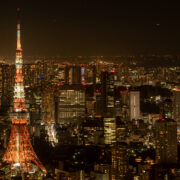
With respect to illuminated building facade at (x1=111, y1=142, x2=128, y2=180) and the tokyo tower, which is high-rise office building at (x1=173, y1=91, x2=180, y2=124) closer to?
illuminated building facade at (x1=111, y1=142, x2=128, y2=180)

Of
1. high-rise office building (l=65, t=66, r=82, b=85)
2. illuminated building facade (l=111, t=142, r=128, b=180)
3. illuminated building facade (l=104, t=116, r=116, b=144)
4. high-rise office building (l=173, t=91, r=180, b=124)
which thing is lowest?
illuminated building facade (l=111, t=142, r=128, b=180)

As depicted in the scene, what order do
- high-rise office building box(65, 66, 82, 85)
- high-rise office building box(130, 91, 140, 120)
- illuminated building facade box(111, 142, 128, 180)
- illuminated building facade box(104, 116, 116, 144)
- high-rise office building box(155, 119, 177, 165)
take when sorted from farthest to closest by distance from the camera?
high-rise office building box(130, 91, 140, 120) < high-rise office building box(65, 66, 82, 85) < illuminated building facade box(104, 116, 116, 144) < high-rise office building box(155, 119, 177, 165) < illuminated building facade box(111, 142, 128, 180)

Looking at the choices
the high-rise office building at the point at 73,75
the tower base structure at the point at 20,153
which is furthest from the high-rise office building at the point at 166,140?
the high-rise office building at the point at 73,75

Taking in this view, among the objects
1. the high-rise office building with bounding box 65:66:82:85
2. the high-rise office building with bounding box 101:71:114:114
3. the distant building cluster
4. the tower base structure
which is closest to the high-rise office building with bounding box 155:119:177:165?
the distant building cluster

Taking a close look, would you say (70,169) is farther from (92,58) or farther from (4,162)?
(92,58)

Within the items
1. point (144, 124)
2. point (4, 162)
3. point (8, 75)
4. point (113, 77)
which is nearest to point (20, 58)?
point (4, 162)

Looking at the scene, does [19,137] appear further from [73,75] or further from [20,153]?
[73,75]

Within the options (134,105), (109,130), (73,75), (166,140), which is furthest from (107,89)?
(166,140)
